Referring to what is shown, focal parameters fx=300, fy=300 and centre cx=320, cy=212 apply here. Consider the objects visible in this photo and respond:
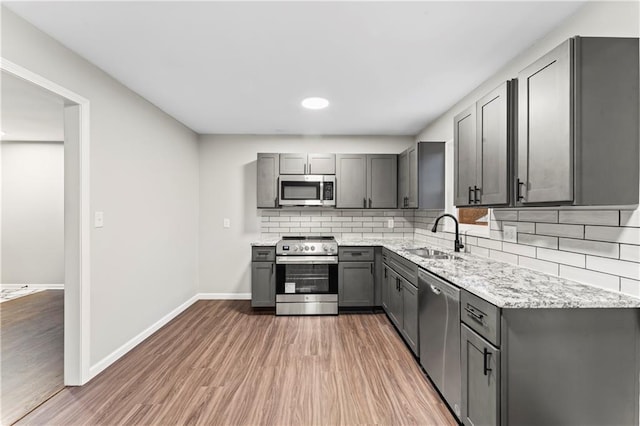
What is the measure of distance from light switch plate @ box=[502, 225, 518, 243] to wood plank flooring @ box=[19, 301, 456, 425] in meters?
1.27

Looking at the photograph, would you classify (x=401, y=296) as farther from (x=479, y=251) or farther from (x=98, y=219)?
(x=98, y=219)

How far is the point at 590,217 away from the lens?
166cm

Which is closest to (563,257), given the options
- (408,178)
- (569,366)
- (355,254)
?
(569,366)

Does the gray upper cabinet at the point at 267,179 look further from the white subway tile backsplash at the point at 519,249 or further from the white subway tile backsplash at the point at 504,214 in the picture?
the white subway tile backsplash at the point at 519,249

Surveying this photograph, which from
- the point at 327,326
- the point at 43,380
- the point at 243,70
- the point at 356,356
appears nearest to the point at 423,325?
the point at 356,356

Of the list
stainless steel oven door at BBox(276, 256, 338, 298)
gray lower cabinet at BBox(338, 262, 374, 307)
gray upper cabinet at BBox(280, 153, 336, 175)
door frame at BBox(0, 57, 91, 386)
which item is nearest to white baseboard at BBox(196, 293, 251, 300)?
stainless steel oven door at BBox(276, 256, 338, 298)

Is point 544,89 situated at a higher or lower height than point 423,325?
higher

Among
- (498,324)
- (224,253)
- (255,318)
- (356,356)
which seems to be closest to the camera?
(498,324)

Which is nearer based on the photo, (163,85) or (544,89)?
(544,89)

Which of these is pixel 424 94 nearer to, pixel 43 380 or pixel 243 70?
pixel 243 70

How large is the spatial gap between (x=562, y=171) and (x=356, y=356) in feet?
6.96

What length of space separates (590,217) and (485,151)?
685 mm

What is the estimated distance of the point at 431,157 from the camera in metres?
3.53

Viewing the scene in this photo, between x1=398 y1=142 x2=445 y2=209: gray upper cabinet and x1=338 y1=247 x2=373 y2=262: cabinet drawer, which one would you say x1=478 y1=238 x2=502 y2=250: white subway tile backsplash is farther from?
x1=338 y1=247 x2=373 y2=262: cabinet drawer
